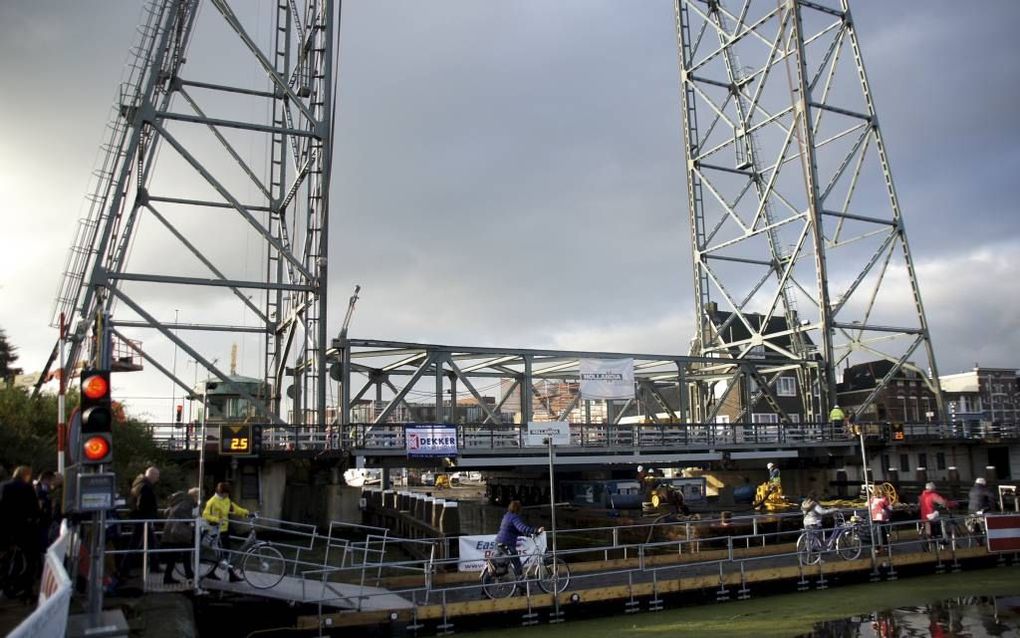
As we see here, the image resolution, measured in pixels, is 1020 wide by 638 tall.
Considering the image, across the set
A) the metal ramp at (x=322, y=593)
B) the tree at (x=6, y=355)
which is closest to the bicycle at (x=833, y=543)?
the metal ramp at (x=322, y=593)

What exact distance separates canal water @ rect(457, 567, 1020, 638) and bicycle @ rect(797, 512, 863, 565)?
0.81 m

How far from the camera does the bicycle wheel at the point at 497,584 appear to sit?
15.7 meters

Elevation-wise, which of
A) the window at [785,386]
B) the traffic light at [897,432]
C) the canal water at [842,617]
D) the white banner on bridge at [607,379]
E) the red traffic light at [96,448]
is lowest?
the canal water at [842,617]

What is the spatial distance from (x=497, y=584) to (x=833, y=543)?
28.3ft

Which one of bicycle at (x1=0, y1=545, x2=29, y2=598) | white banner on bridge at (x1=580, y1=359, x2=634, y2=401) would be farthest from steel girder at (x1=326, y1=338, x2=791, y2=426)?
bicycle at (x1=0, y1=545, x2=29, y2=598)

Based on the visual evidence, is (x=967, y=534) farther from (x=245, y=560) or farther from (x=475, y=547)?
(x=245, y=560)

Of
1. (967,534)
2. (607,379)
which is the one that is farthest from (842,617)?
(607,379)

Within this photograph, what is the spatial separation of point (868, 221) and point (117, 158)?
4083 centimetres

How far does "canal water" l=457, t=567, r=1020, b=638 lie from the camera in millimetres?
13844

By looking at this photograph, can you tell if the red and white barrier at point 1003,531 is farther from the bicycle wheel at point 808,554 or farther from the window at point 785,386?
the window at point 785,386

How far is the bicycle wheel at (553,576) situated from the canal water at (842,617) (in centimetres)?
80

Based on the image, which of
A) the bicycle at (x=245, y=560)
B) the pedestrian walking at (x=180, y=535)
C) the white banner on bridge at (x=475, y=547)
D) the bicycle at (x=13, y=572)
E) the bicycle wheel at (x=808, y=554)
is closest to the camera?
the bicycle at (x=13, y=572)

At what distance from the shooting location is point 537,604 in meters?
15.7

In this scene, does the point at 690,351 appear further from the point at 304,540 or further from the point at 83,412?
the point at 83,412
